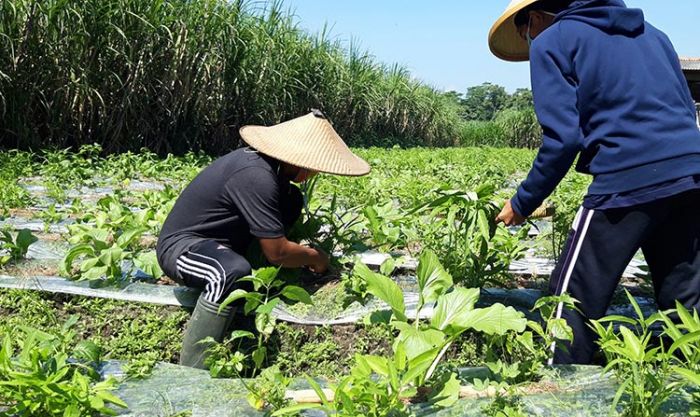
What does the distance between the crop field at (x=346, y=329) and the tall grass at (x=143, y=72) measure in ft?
8.93

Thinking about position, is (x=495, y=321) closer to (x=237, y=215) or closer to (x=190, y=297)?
(x=237, y=215)

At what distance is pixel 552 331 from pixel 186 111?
6943 mm

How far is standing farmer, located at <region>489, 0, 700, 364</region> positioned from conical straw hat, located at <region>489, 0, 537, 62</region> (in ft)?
0.75

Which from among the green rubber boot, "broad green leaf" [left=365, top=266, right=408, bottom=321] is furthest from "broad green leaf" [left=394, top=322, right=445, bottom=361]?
the green rubber boot

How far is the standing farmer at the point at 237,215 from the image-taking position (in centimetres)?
233

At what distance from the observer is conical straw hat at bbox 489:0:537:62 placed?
91.9 inches

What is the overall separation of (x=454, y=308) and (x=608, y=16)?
1.10 metres

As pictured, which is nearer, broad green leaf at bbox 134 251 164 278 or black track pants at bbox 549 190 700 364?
black track pants at bbox 549 190 700 364

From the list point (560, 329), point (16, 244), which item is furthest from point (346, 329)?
point (16, 244)

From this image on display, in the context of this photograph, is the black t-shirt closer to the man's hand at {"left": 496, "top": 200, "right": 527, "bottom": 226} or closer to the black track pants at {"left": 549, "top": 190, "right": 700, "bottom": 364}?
the man's hand at {"left": 496, "top": 200, "right": 527, "bottom": 226}

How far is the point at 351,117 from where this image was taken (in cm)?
1360

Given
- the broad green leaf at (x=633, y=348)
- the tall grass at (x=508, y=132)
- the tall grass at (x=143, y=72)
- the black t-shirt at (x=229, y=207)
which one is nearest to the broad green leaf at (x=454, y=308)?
the broad green leaf at (x=633, y=348)

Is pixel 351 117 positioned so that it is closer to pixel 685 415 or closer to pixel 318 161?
pixel 318 161

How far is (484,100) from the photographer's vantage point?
8075cm
